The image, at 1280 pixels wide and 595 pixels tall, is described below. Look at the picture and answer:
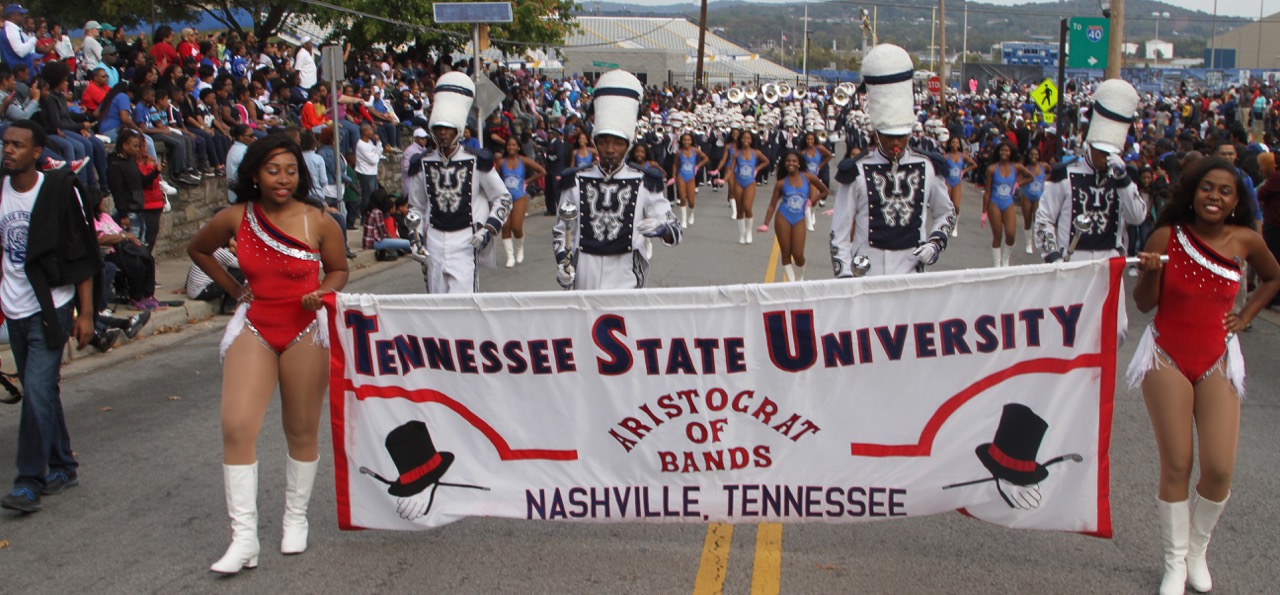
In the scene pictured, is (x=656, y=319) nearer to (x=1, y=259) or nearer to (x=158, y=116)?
(x=1, y=259)

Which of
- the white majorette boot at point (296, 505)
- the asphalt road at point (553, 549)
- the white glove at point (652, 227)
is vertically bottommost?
the asphalt road at point (553, 549)

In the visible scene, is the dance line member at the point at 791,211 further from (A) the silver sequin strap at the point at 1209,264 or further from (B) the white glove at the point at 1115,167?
(A) the silver sequin strap at the point at 1209,264

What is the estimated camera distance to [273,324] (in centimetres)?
551

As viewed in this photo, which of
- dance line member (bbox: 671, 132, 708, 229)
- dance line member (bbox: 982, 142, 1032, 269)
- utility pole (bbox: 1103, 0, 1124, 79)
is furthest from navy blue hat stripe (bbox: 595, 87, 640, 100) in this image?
dance line member (bbox: 671, 132, 708, 229)

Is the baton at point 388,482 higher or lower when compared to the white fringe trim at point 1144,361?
lower

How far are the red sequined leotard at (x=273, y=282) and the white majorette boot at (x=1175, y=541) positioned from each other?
12.2 feet

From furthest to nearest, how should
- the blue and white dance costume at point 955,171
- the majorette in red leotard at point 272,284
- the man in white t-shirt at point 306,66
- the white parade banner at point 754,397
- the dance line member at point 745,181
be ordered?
the man in white t-shirt at point 306,66 < the dance line member at point 745,181 < the blue and white dance costume at point 955,171 < the majorette in red leotard at point 272,284 < the white parade banner at point 754,397

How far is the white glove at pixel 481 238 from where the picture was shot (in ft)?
31.3

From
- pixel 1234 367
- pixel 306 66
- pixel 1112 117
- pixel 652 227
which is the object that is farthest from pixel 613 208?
pixel 306 66

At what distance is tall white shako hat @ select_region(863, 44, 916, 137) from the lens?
810 centimetres

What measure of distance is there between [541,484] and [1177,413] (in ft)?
8.74

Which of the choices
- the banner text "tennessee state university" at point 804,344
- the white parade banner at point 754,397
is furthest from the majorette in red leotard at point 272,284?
the banner text "tennessee state university" at point 804,344

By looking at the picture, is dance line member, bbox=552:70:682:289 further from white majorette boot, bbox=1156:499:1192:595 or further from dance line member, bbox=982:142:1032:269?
dance line member, bbox=982:142:1032:269

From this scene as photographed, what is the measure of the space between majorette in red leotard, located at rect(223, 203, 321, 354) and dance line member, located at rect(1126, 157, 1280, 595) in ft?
11.8
